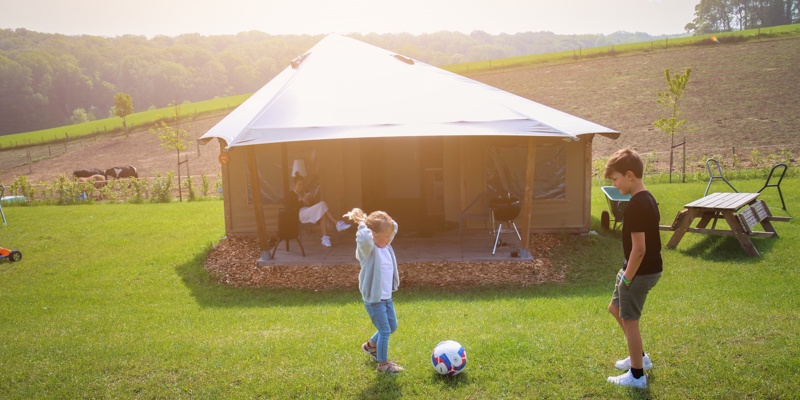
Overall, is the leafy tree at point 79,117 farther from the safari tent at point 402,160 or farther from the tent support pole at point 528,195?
the tent support pole at point 528,195

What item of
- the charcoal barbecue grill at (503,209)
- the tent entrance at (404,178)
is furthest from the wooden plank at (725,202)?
the tent entrance at (404,178)

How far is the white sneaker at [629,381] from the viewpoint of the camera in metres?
3.91

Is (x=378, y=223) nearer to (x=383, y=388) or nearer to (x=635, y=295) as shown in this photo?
(x=383, y=388)

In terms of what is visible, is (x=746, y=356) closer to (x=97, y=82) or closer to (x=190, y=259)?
(x=190, y=259)

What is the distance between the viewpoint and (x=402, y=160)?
11.2m

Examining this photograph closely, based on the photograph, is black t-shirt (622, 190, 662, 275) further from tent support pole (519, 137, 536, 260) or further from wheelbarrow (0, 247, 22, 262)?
wheelbarrow (0, 247, 22, 262)

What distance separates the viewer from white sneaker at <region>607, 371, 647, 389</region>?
12.8 ft

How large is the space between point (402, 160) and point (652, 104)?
27.2m

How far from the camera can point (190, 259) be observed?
9781 mm

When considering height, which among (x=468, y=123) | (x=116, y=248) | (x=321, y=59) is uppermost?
(x=321, y=59)

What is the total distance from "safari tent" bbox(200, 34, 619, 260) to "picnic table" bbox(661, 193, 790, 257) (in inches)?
76.5

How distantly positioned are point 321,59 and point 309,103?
238 cm

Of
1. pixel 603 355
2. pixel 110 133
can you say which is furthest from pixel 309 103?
pixel 110 133

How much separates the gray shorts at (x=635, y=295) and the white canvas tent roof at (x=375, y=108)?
4315 mm
